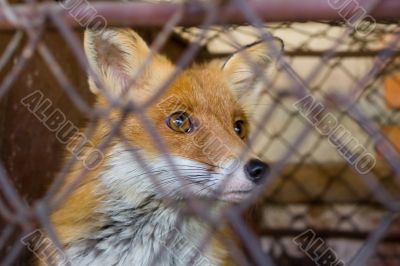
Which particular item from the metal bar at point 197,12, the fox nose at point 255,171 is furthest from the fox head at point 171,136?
the metal bar at point 197,12

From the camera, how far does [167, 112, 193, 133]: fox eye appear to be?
220 cm

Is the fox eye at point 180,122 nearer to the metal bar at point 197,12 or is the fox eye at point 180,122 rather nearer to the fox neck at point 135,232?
the fox neck at point 135,232

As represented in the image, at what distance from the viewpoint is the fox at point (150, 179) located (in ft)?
6.52

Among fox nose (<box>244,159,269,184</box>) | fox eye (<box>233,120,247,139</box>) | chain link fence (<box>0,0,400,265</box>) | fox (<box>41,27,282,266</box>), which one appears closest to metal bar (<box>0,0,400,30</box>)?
chain link fence (<box>0,0,400,265</box>)

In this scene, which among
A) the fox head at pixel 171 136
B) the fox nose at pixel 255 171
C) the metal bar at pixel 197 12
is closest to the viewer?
the metal bar at pixel 197 12

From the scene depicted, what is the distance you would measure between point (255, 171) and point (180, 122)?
487 mm

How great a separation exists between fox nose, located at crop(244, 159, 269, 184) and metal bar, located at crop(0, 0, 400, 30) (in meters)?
0.80

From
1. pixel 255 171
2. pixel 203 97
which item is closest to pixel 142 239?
pixel 255 171

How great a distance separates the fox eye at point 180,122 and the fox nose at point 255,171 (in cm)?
40

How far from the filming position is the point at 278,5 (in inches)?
41.6

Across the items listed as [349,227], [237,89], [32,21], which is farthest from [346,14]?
[349,227]

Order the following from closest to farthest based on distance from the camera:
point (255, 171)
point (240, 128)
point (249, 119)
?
point (255, 171), point (240, 128), point (249, 119)

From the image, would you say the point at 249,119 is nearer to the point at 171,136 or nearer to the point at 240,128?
the point at 240,128

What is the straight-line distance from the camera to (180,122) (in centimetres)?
222
